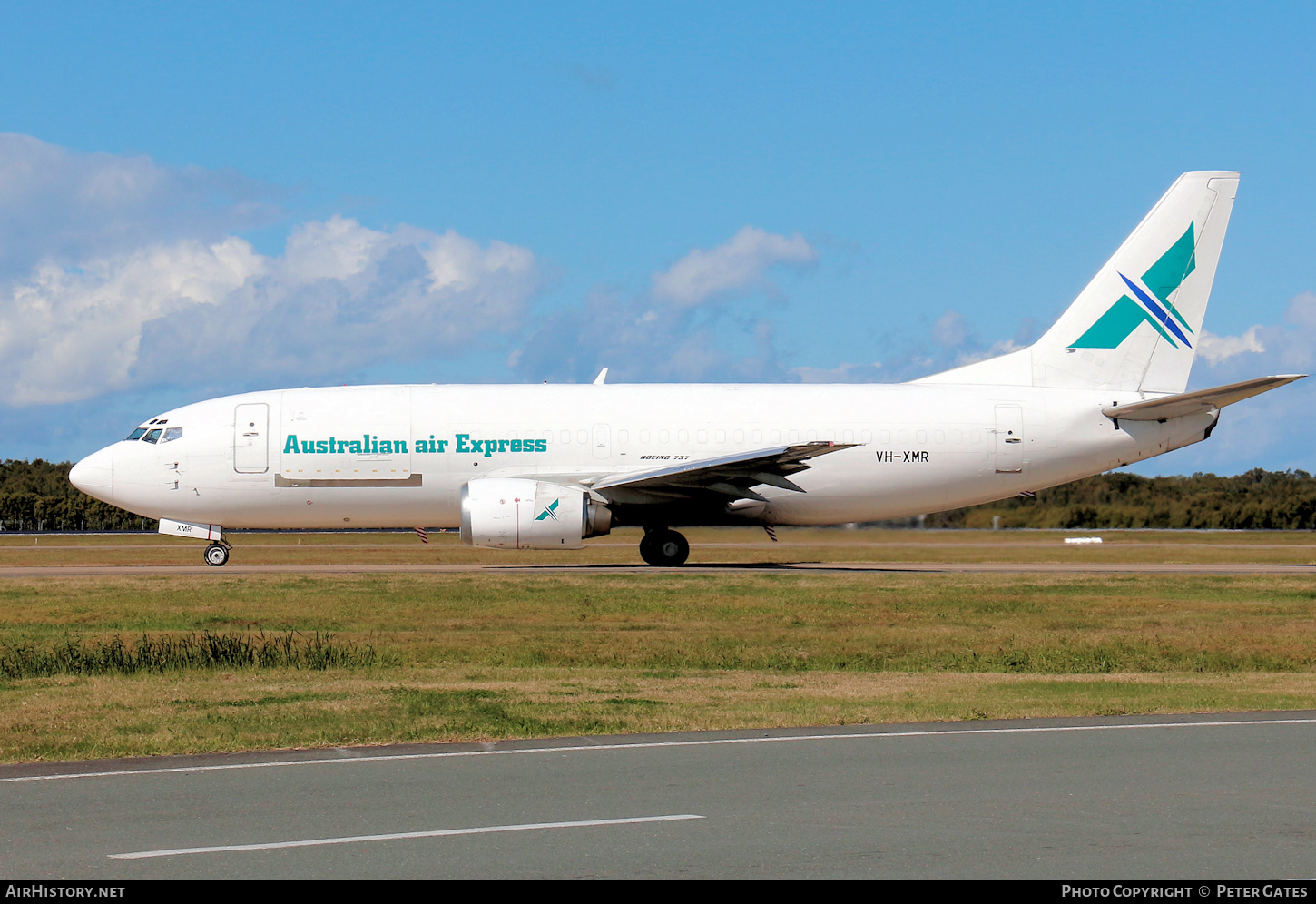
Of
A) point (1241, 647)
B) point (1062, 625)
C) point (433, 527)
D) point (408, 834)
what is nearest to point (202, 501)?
point (433, 527)

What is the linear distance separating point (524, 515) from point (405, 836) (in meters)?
22.0

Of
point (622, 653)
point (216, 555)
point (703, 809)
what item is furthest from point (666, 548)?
point (703, 809)

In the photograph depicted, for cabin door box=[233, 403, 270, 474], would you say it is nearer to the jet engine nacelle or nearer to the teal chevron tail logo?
the jet engine nacelle

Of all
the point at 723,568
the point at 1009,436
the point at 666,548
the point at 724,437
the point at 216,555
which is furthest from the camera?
the point at 666,548

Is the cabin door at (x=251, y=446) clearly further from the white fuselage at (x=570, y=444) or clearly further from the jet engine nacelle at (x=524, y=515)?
the jet engine nacelle at (x=524, y=515)

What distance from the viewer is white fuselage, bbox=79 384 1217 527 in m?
31.0

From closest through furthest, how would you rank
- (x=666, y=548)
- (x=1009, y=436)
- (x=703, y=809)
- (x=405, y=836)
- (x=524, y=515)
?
(x=405, y=836) < (x=703, y=809) < (x=524, y=515) < (x=1009, y=436) < (x=666, y=548)

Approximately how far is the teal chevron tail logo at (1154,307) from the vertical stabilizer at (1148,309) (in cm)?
2

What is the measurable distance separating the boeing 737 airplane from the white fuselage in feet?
0.15

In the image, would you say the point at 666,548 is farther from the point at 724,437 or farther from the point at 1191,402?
the point at 1191,402

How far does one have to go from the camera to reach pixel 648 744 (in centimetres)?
1038

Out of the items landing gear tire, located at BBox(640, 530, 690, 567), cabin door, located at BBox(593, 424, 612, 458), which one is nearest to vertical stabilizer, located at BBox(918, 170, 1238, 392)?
landing gear tire, located at BBox(640, 530, 690, 567)

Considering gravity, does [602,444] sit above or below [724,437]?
below

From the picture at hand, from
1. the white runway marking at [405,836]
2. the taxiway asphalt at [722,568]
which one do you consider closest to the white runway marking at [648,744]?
the white runway marking at [405,836]
